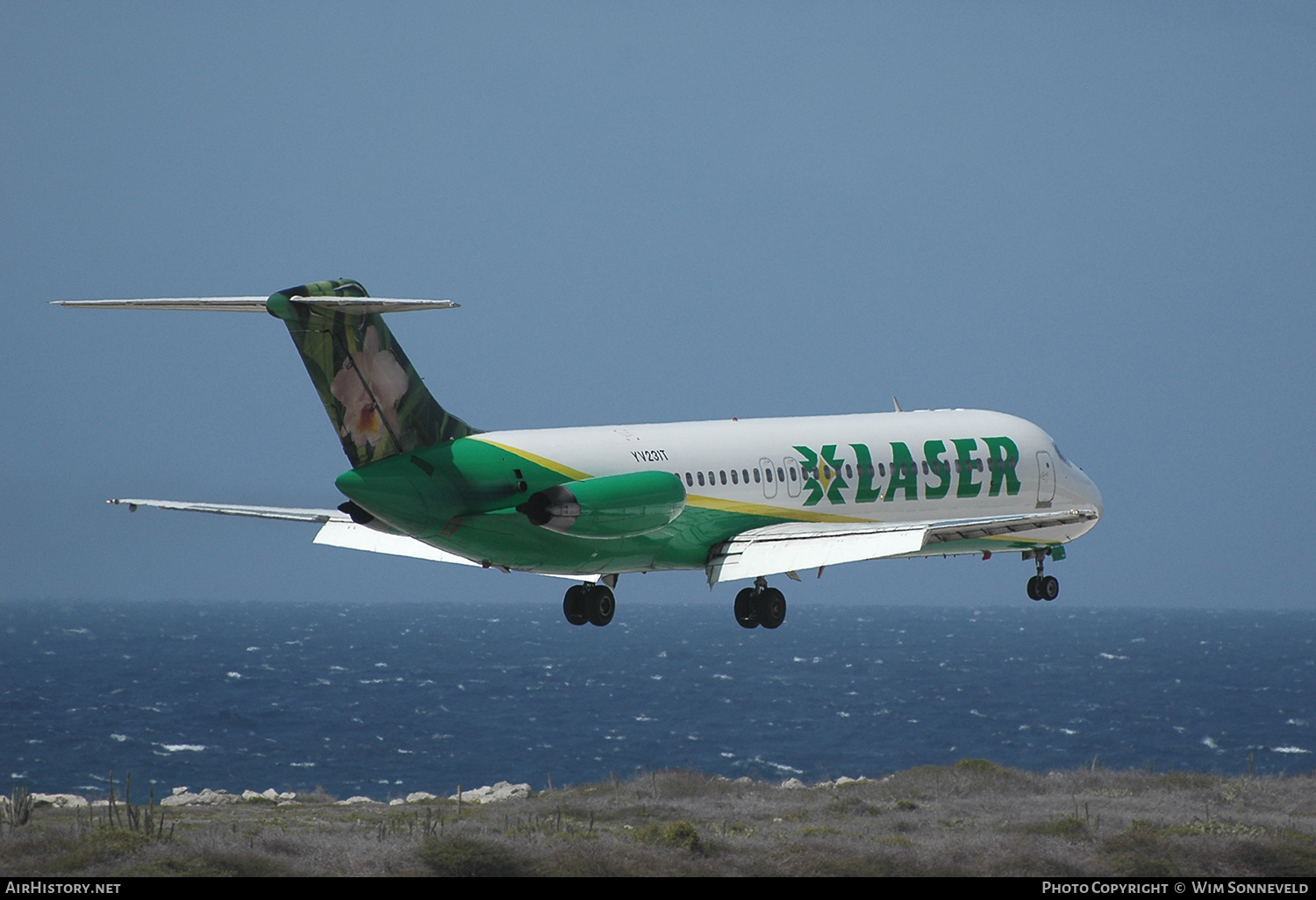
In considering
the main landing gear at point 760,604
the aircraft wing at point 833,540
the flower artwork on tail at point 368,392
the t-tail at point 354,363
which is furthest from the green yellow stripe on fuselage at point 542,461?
the main landing gear at point 760,604

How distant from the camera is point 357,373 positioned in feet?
84.4

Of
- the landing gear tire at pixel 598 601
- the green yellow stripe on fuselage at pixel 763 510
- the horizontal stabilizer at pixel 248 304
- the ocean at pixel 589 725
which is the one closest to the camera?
the horizontal stabilizer at pixel 248 304

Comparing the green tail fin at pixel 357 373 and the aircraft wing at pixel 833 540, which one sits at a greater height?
the green tail fin at pixel 357 373

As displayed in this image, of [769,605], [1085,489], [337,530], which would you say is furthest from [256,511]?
[1085,489]

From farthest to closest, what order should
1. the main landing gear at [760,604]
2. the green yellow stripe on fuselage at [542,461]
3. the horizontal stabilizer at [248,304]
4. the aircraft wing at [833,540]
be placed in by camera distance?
the main landing gear at [760,604] < the aircraft wing at [833,540] < the green yellow stripe on fuselage at [542,461] < the horizontal stabilizer at [248,304]

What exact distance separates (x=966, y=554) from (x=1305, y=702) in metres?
145

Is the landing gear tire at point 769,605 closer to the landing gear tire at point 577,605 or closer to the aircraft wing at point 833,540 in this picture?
the aircraft wing at point 833,540

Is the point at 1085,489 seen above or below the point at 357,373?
below

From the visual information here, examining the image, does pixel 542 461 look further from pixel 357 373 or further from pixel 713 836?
pixel 713 836

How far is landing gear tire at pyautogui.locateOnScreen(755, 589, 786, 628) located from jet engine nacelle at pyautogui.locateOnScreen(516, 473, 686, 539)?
3.65m

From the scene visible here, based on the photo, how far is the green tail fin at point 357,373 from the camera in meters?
25.3

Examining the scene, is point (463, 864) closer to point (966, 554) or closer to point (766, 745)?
point (966, 554)

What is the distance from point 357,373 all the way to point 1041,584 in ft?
61.5

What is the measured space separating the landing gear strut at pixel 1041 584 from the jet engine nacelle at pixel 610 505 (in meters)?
11.0
